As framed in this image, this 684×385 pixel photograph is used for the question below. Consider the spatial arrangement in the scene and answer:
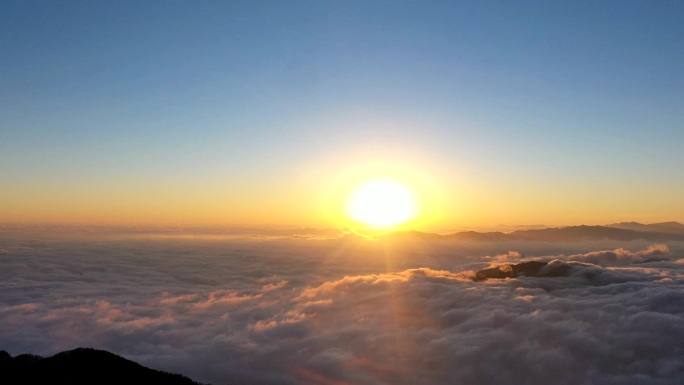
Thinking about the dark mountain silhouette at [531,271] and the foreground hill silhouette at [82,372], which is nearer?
the foreground hill silhouette at [82,372]

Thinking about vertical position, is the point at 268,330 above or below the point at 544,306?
below

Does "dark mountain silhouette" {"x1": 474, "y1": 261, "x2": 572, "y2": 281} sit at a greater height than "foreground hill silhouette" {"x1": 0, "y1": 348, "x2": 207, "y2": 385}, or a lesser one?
greater

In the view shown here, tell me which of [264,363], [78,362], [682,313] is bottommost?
[264,363]

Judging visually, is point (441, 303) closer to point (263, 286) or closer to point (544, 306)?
point (544, 306)

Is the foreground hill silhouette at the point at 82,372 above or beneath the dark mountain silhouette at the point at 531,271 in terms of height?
beneath

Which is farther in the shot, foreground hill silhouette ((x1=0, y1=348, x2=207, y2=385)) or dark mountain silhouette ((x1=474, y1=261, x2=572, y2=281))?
dark mountain silhouette ((x1=474, y1=261, x2=572, y2=281))

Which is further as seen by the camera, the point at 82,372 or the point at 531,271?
the point at 531,271

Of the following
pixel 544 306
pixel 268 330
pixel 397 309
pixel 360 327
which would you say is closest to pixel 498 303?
pixel 544 306

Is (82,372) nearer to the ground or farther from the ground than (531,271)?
nearer to the ground
